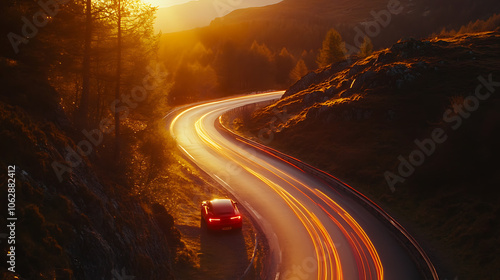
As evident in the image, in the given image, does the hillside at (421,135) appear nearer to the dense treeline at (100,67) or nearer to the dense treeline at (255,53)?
the dense treeline at (100,67)

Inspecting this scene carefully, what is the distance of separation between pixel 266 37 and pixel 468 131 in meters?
169

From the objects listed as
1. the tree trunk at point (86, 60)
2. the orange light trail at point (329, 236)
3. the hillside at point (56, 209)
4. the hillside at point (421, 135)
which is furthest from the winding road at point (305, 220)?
the tree trunk at point (86, 60)

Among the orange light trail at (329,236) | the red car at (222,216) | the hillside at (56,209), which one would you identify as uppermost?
the hillside at (56,209)

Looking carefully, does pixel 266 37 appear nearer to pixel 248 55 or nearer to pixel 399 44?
pixel 248 55

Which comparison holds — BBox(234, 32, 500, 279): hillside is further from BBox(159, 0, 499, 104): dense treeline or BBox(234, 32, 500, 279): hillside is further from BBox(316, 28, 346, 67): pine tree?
BBox(159, 0, 499, 104): dense treeline

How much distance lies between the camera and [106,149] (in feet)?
73.2

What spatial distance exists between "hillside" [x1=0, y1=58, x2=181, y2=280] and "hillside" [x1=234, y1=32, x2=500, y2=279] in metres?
17.1

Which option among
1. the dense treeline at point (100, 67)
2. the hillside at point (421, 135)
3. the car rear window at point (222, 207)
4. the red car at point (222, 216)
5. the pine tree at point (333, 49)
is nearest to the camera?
the dense treeline at point (100, 67)

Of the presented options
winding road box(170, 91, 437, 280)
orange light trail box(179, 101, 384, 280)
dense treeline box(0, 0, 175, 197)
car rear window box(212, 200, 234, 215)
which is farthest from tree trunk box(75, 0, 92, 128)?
orange light trail box(179, 101, 384, 280)

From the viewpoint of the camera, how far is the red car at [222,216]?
859 inches

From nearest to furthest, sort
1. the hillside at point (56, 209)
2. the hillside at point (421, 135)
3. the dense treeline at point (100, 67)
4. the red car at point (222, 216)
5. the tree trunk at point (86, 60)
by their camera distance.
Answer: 1. the hillside at point (56, 209)
2. the dense treeline at point (100, 67)
3. the tree trunk at point (86, 60)
4. the red car at point (222, 216)
5. the hillside at point (421, 135)

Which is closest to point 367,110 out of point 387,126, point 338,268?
point 387,126

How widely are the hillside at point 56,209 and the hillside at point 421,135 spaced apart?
17131 millimetres

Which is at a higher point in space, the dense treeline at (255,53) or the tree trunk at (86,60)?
the dense treeline at (255,53)
